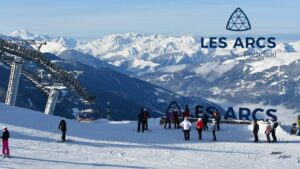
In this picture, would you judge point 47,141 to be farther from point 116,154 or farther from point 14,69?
point 14,69

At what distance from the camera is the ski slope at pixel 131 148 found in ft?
114

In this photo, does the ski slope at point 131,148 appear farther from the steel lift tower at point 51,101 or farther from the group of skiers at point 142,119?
the steel lift tower at point 51,101

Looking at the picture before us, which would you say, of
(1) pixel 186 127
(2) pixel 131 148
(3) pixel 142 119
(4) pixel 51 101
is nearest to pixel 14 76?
(4) pixel 51 101

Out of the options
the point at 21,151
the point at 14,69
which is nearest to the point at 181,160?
the point at 21,151

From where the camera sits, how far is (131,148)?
4078 centimetres

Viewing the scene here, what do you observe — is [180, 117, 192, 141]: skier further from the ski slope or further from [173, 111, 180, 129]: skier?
[173, 111, 180, 129]: skier

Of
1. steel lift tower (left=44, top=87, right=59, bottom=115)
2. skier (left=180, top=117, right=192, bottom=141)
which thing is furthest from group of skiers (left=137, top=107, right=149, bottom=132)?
steel lift tower (left=44, top=87, right=59, bottom=115)

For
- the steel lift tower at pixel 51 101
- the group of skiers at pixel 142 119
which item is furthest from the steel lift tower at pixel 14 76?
the group of skiers at pixel 142 119

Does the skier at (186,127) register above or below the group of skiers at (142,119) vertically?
below

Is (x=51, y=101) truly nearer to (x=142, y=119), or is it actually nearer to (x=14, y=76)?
(x=14, y=76)

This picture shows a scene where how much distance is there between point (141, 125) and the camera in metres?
53.4

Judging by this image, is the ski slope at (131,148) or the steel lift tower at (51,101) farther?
the steel lift tower at (51,101)

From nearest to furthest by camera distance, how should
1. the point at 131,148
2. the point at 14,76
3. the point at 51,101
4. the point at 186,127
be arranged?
the point at 131,148 → the point at 186,127 → the point at 14,76 → the point at 51,101

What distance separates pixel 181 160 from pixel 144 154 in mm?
2856
